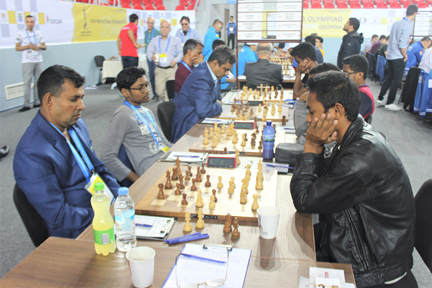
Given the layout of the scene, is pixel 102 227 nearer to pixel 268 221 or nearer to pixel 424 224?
pixel 268 221

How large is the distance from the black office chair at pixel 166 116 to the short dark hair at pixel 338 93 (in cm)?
196

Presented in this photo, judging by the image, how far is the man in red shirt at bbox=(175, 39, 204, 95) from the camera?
4.43 meters

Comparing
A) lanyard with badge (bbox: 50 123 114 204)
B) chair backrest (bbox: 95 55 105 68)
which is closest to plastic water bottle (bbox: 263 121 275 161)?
lanyard with badge (bbox: 50 123 114 204)

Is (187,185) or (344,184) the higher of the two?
(344,184)

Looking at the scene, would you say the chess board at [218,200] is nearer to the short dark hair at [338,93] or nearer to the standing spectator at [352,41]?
the short dark hair at [338,93]

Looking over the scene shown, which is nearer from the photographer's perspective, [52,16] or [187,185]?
[187,185]

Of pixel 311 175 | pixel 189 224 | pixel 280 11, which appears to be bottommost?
pixel 189 224

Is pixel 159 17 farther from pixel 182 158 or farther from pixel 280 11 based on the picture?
pixel 182 158

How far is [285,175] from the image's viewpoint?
6.37 ft

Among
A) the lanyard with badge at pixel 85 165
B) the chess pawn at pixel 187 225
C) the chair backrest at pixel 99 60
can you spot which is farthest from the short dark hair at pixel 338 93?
the chair backrest at pixel 99 60

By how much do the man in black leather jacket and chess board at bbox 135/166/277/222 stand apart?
224mm

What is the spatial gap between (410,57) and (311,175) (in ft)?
23.7

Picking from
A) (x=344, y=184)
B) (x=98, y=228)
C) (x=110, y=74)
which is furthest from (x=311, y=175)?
(x=110, y=74)

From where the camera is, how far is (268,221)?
51.2 inches
